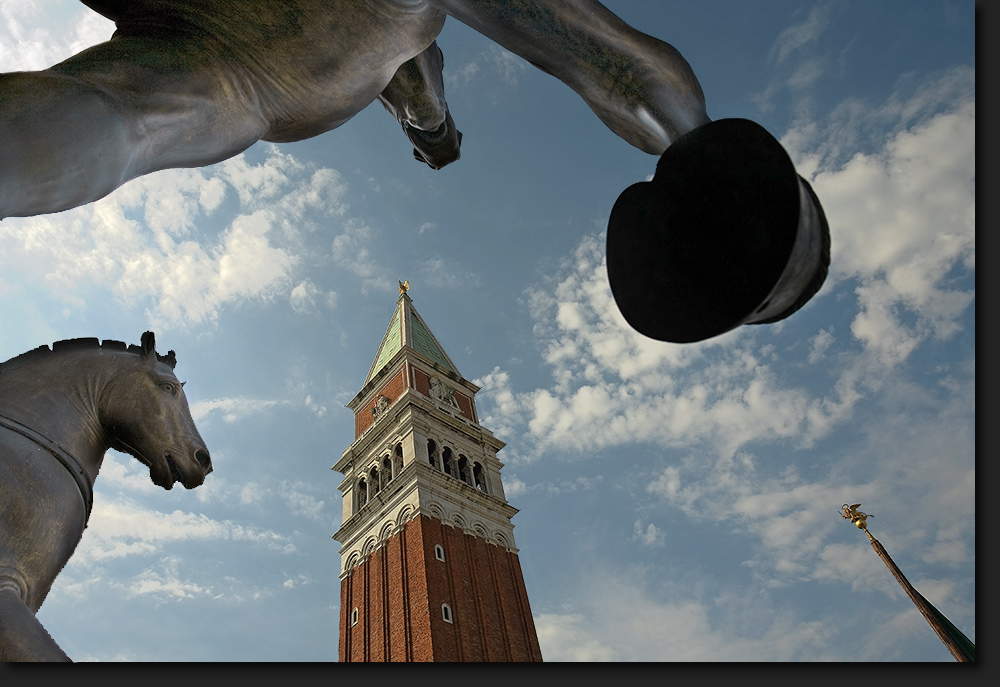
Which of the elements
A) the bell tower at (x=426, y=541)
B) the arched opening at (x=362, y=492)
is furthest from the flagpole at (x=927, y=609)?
the arched opening at (x=362, y=492)

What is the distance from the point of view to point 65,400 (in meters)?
1.28

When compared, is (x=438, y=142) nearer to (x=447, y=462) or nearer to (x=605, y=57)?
(x=605, y=57)

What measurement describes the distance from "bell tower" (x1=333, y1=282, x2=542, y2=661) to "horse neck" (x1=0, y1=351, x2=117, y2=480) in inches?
846

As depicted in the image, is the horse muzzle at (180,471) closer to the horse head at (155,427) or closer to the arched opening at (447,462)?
the horse head at (155,427)

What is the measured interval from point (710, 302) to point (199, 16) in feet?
3.53

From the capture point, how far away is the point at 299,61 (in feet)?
4.26

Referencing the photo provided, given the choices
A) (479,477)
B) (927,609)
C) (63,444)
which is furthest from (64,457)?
(479,477)

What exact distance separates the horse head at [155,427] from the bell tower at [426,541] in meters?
21.4

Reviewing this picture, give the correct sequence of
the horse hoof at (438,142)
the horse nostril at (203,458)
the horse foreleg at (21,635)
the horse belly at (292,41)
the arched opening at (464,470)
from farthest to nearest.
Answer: the arched opening at (464,470)
the horse hoof at (438,142)
the horse nostril at (203,458)
the horse belly at (292,41)
the horse foreleg at (21,635)

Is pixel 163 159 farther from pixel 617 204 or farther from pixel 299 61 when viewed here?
pixel 617 204

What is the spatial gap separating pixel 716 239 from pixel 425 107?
1341 mm

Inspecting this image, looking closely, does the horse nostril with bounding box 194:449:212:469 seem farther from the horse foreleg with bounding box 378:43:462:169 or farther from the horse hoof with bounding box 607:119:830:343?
the horse foreleg with bounding box 378:43:462:169

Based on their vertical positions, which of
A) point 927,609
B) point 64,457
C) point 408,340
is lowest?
point 64,457

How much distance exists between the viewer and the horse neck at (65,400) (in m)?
1.20
